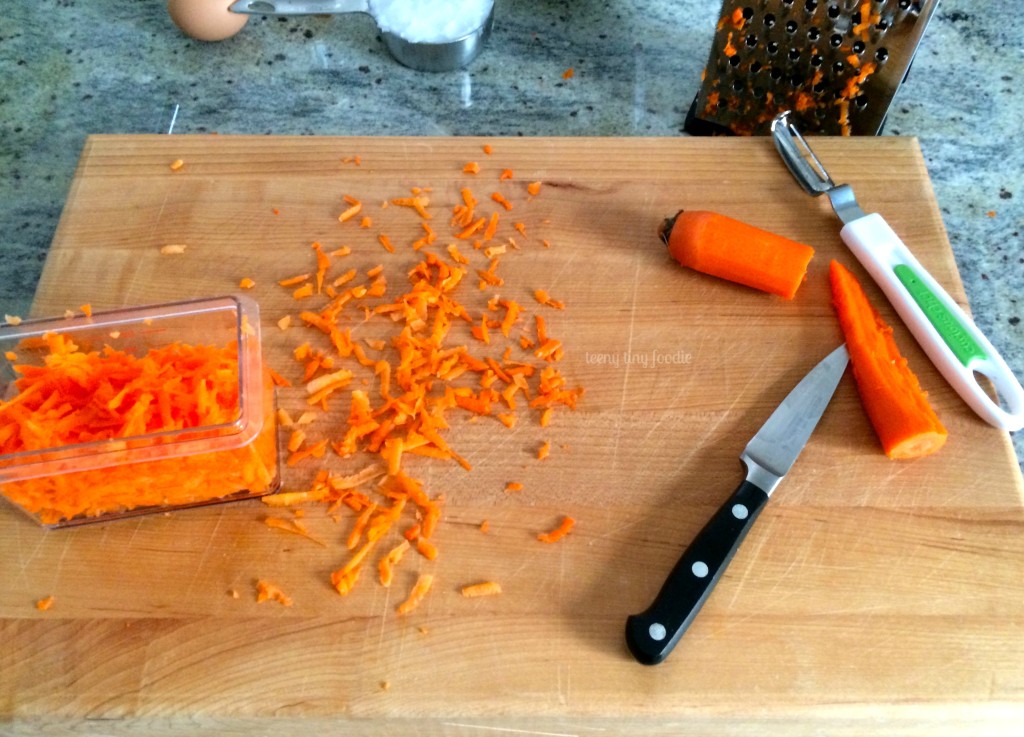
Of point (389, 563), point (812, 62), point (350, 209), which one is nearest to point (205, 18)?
point (350, 209)

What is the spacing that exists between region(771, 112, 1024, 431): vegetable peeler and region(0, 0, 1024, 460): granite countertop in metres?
0.46

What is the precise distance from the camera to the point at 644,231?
1496mm

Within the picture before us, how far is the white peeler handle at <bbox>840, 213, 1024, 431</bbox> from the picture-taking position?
4.20 feet

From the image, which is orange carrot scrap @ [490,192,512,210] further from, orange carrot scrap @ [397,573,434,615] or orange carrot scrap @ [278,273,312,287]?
orange carrot scrap @ [397,573,434,615]

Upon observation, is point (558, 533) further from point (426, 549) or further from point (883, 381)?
point (883, 381)

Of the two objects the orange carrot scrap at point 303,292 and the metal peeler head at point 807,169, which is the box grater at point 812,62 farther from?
the orange carrot scrap at point 303,292

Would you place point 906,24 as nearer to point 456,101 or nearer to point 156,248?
point 456,101

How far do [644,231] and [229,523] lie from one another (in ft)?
2.78

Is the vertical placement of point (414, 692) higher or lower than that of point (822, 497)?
lower

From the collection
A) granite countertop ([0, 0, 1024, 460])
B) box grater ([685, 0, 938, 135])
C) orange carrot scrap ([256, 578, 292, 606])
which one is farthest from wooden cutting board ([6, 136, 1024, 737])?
granite countertop ([0, 0, 1024, 460])

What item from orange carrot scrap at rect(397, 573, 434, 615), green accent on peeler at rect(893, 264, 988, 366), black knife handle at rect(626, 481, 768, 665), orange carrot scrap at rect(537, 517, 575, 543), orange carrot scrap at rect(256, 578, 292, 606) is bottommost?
orange carrot scrap at rect(256, 578, 292, 606)

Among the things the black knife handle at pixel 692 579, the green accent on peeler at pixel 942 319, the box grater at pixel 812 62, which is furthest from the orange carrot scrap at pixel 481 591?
the box grater at pixel 812 62

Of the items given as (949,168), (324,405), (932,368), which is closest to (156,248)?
(324,405)

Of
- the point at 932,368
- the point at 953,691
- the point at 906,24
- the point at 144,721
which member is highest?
the point at 906,24
